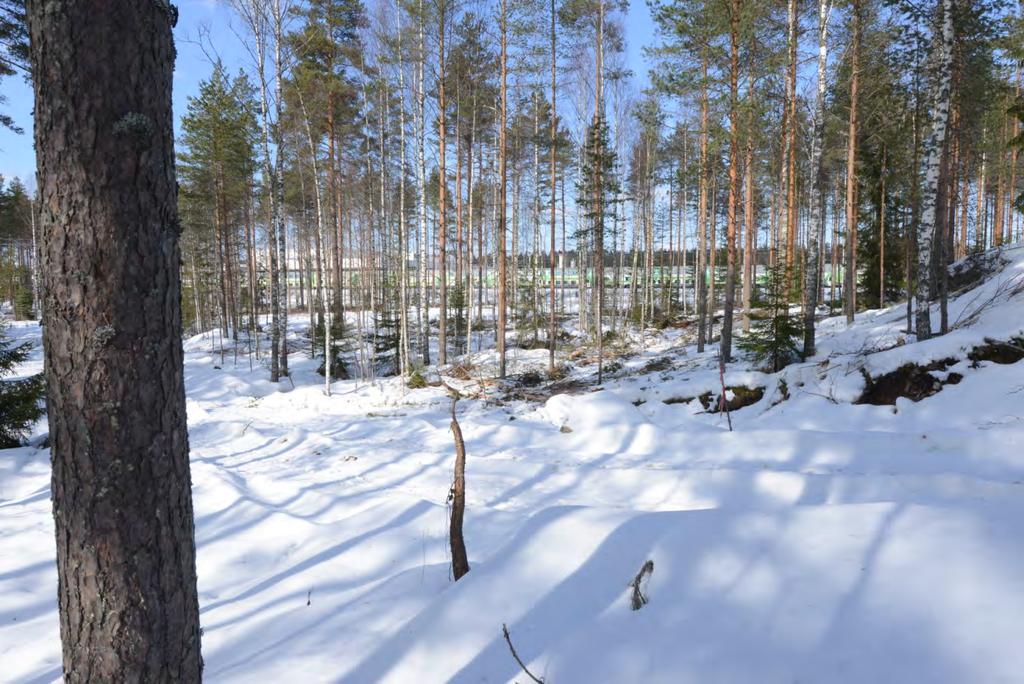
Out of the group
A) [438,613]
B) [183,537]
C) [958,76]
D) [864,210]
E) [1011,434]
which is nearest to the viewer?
[183,537]

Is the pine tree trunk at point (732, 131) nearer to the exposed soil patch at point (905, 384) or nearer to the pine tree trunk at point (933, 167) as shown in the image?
the exposed soil patch at point (905, 384)

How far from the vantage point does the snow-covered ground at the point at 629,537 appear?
2357 millimetres

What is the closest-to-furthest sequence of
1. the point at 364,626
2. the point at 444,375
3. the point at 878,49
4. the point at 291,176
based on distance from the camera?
the point at 364,626 < the point at 878,49 < the point at 444,375 < the point at 291,176

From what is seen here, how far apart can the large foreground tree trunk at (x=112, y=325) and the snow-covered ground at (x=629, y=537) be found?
4.86 ft

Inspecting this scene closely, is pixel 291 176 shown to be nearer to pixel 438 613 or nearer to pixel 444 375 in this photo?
pixel 444 375

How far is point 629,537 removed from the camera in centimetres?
342

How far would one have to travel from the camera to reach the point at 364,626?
335 cm

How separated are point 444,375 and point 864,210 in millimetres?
17424

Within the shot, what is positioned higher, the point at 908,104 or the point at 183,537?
the point at 908,104

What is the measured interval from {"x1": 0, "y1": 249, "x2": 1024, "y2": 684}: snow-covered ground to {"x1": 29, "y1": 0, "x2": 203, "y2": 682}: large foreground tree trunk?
1.48 meters

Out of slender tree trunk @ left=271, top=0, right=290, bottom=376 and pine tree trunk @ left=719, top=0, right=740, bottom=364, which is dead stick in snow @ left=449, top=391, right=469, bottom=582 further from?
slender tree trunk @ left=271, top=0, right=290, bottom=376

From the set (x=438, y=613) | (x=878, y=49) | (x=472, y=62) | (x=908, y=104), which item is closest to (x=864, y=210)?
(x=908, y=104)

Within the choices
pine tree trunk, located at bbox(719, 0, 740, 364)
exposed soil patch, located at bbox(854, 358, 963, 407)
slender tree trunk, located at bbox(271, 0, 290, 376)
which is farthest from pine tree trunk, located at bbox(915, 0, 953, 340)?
slender tree trunk, located at bbox(271, 0, 290, 376)

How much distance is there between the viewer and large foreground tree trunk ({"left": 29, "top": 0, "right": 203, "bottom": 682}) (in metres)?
1.55
